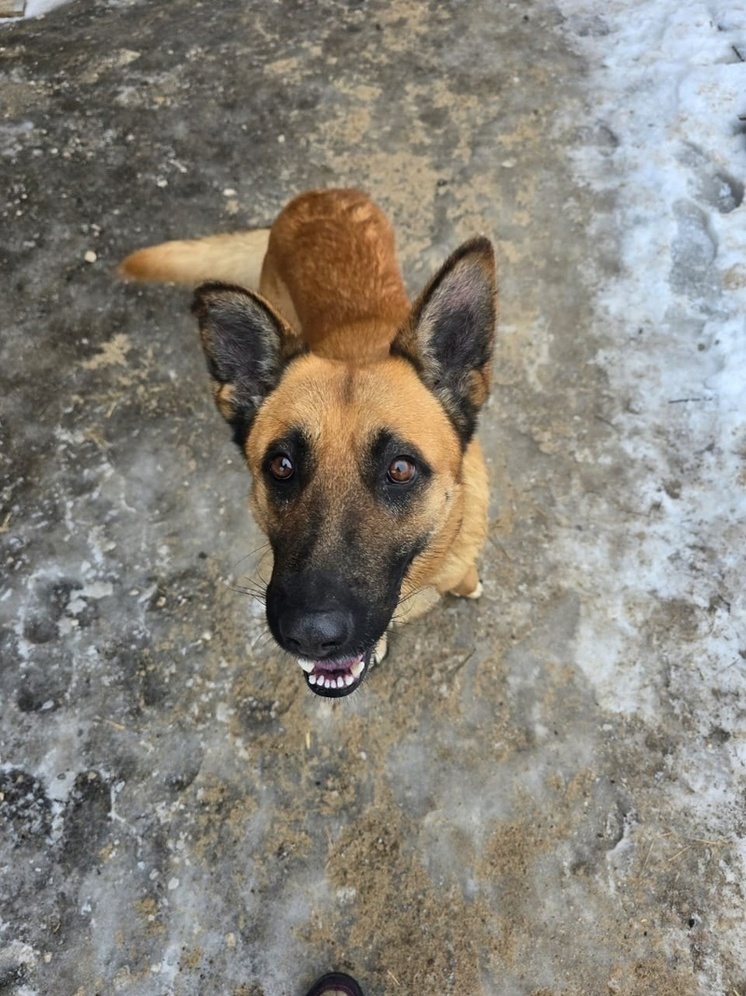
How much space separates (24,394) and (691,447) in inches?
166

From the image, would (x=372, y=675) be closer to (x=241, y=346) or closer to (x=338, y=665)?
(x=338, y=665)

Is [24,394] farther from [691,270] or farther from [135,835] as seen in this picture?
[691,270]

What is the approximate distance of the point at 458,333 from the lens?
106 inches

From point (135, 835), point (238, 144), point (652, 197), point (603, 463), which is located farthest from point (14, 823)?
point (652, 197)

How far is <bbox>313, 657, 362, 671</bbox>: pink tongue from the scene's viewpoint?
241 cm

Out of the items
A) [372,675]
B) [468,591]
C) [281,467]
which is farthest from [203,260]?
[372,675]

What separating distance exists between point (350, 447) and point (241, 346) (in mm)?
712

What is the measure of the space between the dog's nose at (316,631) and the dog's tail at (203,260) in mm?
2657

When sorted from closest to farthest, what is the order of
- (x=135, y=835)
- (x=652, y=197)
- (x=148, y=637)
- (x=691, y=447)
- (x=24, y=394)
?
1. (x=135, y=835)
2. (x=148, y=637)
3. (x=691, y=447)
4. (x=24, y=394)
5. (x=652, y=197)

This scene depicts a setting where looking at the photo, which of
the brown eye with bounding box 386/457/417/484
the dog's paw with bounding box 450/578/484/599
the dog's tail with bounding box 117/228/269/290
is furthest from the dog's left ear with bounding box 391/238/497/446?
the dog's tail with bounding box 117/228/269/290

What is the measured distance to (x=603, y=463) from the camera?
3947mm

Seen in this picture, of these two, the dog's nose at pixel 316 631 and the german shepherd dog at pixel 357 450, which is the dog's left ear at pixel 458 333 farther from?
the dog's nose at pixel 316 631

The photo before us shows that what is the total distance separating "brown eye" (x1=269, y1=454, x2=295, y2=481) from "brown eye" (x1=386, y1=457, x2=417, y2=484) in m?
0.39

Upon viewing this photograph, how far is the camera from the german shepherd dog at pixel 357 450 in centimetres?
229
